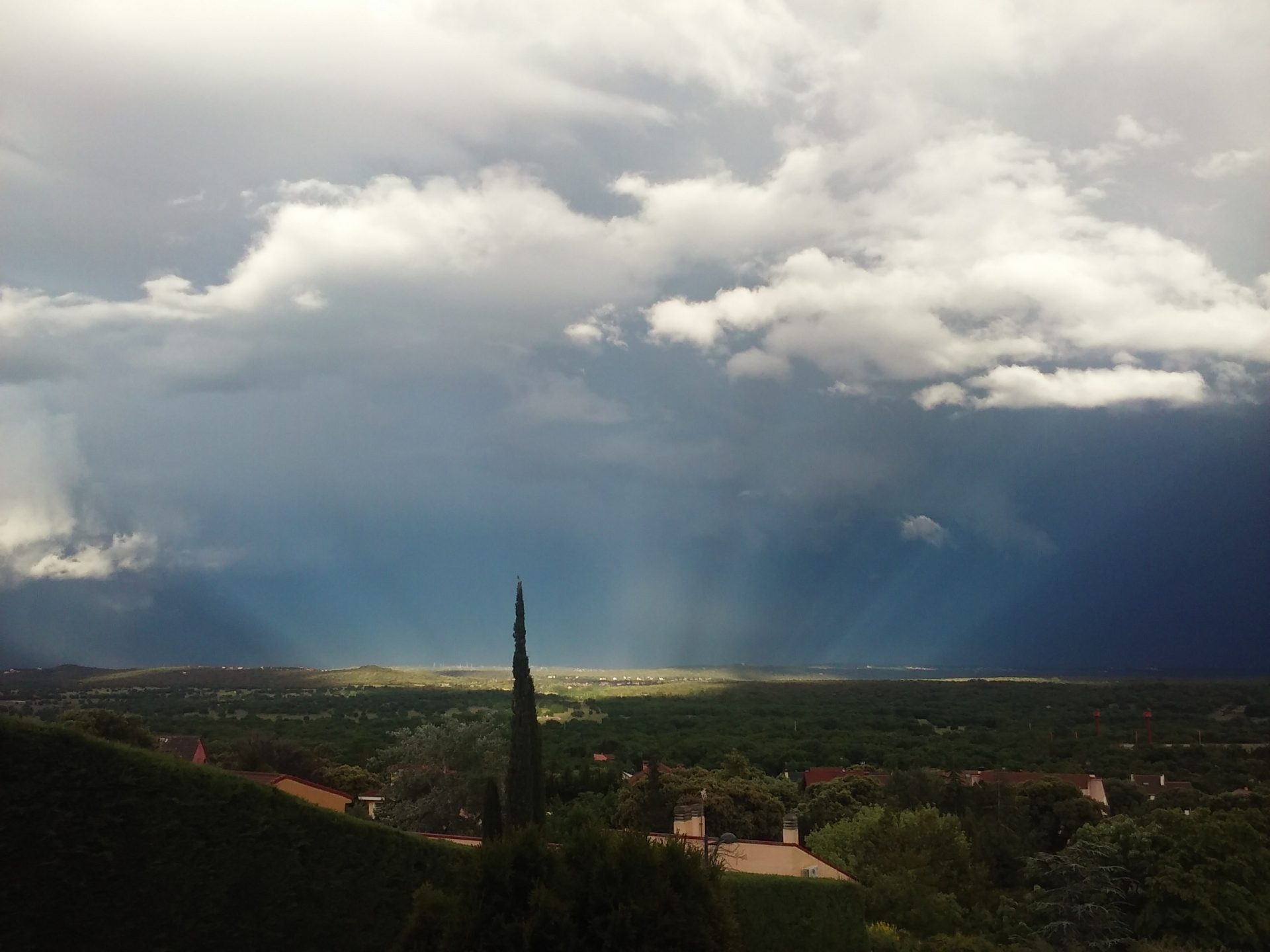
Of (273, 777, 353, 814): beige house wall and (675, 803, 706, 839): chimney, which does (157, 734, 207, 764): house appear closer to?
(273, 777, 353, 814): beige house wall

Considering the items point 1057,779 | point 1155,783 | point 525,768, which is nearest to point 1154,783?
point 1155,783

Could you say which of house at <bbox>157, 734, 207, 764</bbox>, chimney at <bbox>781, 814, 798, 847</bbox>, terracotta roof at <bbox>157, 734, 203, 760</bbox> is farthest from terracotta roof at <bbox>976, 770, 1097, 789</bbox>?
terracotta roof at <bbox>157, 734, 203, 760</bbox>

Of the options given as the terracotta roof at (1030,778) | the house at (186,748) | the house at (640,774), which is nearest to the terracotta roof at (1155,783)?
the terracotta roof at (1030,778)

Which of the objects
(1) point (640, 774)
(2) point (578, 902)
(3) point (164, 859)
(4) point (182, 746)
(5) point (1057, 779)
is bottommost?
(1) point (640, 774)

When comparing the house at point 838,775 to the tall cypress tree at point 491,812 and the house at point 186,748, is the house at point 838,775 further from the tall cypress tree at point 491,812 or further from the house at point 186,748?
the tall cypress tree at point 491,812

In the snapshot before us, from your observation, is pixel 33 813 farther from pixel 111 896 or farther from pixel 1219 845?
pixel 1219 845

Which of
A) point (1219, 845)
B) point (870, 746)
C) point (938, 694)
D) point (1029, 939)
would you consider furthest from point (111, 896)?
point (938, 694)

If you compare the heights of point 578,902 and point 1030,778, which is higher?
point 578,902

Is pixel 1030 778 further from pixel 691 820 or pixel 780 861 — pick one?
pixel 780 861
